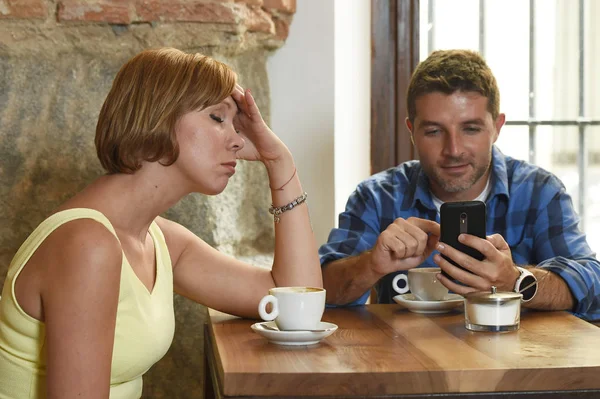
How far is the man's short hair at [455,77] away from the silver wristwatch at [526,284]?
1.78ft

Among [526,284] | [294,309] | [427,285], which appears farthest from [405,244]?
[294,309]

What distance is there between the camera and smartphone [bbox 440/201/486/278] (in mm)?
1419

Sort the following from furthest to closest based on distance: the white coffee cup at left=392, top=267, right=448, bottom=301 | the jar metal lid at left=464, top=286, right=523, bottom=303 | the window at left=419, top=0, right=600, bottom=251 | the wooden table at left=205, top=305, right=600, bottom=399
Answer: the window at left=419, top=0, right=600, bottom=251 < the white coffee cup at left=392, top=267, right=448, bottom=301 < the jar metal lid at left=464, top=286, right=523, bottom=303 < the wooden table at left=205, top=305, right=600, bottom=399

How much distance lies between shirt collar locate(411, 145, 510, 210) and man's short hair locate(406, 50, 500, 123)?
108 mm

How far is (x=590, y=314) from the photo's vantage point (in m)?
1.70

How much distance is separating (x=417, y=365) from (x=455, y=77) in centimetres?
96

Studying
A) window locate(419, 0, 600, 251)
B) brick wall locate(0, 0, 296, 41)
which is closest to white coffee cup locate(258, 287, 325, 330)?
brick wall locate(0, 0, 296, 41)

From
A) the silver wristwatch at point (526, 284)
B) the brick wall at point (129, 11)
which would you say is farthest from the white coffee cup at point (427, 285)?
the brick wall at point (129, 11)

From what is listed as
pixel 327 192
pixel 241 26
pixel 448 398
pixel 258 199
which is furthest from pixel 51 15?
pixel 448 398

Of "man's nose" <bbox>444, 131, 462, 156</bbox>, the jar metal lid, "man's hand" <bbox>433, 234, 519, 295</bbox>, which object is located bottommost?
the jar metal lid

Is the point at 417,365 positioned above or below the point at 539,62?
below

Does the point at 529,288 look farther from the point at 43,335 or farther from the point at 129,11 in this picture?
the point at 129,11

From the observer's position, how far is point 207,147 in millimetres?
1420

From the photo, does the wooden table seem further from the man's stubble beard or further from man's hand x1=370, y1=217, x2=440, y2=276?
the man's stubble beard
